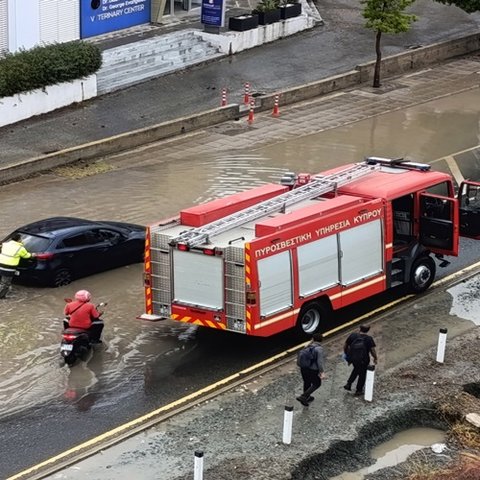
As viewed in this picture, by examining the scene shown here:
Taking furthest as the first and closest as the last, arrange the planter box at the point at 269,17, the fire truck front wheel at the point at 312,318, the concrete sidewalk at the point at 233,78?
the planter box at the point at 269,17 → the concrete sidewalk at the point at 233,78 → the fire truck front wheel at the point at 312,318

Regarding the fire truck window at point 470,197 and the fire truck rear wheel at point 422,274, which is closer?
the fire truck rear wheel at point 422,274

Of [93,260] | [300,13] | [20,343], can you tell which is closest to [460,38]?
[300,13]

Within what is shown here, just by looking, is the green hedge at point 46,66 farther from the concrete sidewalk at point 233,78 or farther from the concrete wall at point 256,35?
the concrete wall at point 256,35

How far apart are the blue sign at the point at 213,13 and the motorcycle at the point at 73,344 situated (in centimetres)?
2186

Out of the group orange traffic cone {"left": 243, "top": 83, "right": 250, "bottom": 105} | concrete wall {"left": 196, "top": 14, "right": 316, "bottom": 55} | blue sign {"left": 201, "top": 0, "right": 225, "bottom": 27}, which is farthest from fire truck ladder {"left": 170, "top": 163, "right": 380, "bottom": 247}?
concrete wall {"left": 196, "top": 14, "right": 316, "bottom": 55}

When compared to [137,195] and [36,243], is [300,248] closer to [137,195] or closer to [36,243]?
[36,243]

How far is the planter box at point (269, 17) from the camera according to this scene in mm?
40219

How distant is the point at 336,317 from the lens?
2041 cm

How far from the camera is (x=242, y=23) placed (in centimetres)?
3931

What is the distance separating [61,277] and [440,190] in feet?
23.9

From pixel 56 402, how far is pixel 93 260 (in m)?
5.56

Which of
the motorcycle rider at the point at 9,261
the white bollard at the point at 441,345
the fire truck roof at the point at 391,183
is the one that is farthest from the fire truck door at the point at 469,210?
the motorcycle rider at the point at 9,261

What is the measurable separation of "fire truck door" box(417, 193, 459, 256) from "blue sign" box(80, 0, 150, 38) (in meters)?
19.5

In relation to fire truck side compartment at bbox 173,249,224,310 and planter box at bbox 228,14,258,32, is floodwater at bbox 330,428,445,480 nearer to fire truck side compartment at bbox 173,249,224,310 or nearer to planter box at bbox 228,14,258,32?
fire truck side compartment at bbox 173,249,224,310
